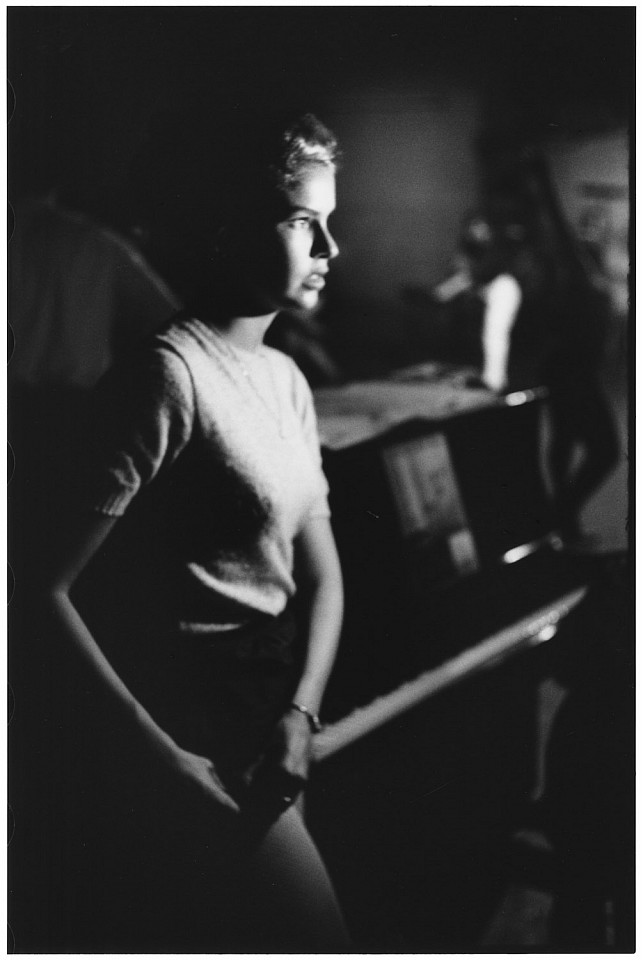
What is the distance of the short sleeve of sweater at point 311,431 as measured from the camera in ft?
6.43

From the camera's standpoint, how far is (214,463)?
184 cm

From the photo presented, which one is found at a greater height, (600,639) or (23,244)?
(23,244)

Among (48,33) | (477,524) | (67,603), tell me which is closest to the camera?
(67,603)

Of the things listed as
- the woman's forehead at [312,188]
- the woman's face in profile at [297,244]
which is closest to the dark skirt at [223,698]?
the woman's face in profile at [297,244]

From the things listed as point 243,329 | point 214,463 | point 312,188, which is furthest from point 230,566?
point 312,188

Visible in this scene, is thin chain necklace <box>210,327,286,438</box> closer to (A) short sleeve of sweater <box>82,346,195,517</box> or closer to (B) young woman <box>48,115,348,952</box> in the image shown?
(B) young woman <box>48,115,348,952</box>

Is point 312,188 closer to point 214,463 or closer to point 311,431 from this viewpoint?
point 311,431

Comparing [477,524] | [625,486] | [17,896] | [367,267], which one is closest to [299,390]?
[367,267]

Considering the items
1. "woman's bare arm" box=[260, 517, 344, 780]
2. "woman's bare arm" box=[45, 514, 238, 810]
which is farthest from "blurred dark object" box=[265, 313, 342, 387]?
"woman's bare arm" box=[45, 514, 238, 810]

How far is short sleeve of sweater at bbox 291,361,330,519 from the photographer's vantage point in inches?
77.1

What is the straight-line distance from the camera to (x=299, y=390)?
197 centimetres

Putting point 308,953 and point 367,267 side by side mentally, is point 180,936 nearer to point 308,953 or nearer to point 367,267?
point 308,953

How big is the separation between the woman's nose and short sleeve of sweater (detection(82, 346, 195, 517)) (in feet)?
1.31

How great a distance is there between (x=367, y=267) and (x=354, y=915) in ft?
4.98
